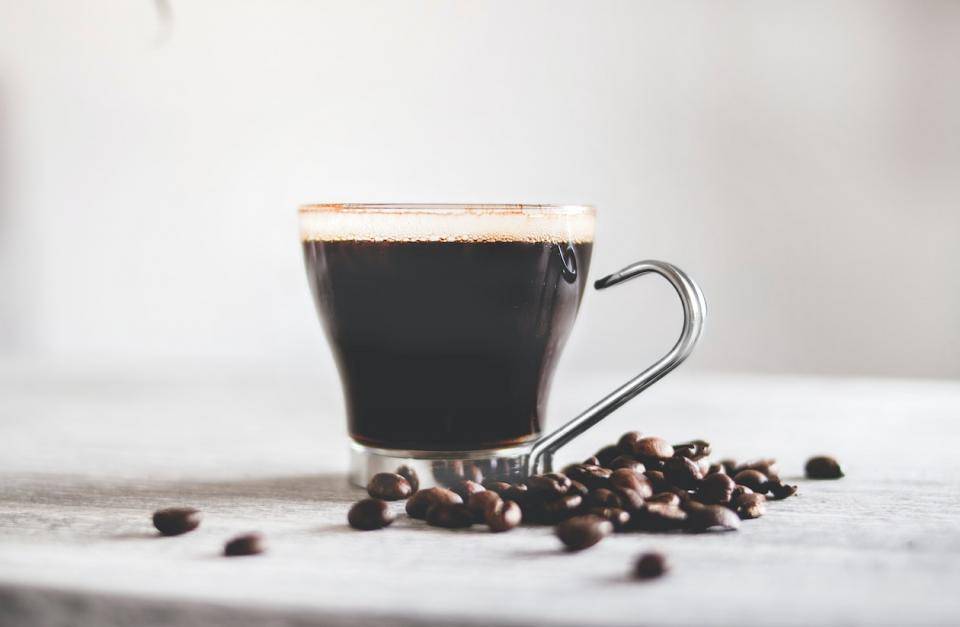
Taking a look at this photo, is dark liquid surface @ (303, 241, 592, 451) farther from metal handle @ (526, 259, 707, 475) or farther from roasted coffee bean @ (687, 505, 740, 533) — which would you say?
roasted coffee bean @ (687, 505, 740, 533)

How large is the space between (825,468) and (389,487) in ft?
1.43

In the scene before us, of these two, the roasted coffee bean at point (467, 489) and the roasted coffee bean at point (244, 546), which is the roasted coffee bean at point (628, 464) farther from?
the roasted coffee bean at point (244, 546)

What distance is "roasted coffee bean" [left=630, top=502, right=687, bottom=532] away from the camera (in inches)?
30.8

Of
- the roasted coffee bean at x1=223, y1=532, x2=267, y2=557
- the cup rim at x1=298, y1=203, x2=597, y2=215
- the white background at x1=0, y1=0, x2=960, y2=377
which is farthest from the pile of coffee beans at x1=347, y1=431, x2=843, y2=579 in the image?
the white background at x1=0, y1=0, x2=960, y2=377

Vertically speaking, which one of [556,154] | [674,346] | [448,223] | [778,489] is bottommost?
[778,489]

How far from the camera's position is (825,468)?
1.01 m

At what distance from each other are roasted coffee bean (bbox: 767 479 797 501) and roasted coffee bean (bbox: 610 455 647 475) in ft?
0.37

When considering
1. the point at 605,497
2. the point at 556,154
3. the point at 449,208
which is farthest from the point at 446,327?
the point at 556,154

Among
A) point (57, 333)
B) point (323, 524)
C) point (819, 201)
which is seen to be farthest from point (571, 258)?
point (57, 333)

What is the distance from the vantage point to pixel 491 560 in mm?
694

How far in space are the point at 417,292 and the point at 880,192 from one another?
2.92 m

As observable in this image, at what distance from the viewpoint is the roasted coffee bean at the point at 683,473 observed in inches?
34.8

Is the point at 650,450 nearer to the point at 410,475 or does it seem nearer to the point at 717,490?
the point at 717,490

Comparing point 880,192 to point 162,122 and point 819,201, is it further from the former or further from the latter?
point 162,122
